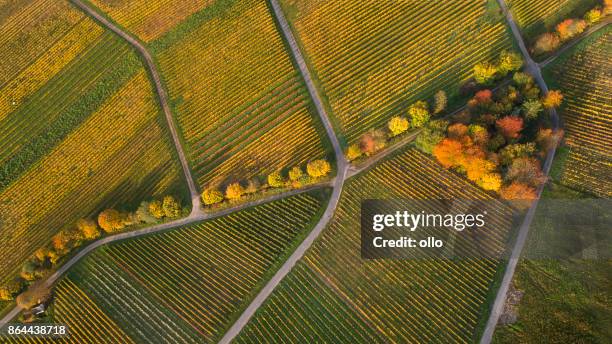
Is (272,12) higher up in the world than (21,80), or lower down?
higher up

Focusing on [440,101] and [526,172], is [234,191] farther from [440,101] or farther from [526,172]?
[526,172]

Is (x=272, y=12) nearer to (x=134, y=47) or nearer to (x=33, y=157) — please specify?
(x=134, y=47)

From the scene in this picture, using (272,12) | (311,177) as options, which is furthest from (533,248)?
(272,12)

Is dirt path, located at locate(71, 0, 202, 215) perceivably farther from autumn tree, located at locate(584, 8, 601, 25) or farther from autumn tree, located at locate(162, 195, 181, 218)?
autumn tree, located at locate(584, 8, 601, 25)

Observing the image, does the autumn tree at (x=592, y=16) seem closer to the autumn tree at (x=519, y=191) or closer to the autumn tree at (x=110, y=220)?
the autumn tree at (x=519, y=191)

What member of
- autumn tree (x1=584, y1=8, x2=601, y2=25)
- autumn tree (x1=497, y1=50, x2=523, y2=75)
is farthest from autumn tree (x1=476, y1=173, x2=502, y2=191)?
autumn tree (x1=584, y1=8, x2=601, y2=25)

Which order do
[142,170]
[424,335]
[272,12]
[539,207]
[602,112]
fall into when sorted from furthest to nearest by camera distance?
1. [272,12]
2. [142,170]
3. [602,112]
4. [539,207]
5. [424,335]

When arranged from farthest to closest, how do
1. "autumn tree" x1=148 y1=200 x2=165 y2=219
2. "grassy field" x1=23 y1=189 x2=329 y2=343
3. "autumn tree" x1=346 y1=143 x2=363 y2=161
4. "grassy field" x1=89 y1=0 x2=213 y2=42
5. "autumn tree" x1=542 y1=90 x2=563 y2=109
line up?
"grassy field" x1=89 y1=0 x2=213 y2=42, "autumn tree" x1=148 y1=200 x2=165 y2=219, "autumn tree" x1=346 y1=143 x2=363 y2=161, "autumn tree" x1=542 y1=90 x2=563 y2=109, "grassy field" x1=23 y1=189 x2=329 y2=343
